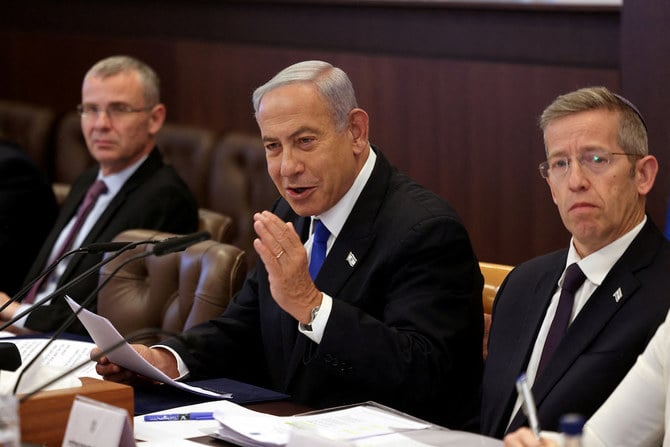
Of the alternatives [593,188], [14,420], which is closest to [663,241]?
[593,188]

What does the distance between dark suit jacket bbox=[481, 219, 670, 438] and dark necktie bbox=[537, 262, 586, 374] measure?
0.06 metres

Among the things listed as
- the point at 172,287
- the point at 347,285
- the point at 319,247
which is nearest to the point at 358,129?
the point at 319,247

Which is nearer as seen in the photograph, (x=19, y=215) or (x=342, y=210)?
(x=342, y=210)

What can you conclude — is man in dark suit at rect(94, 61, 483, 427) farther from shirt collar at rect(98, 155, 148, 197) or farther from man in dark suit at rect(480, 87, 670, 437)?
shirt collar at rect(98, 155, 148, 197)

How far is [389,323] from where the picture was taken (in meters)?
3.12

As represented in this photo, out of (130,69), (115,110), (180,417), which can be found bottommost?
(180,417)

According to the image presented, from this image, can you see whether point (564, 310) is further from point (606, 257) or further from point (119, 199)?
point (119, 199)

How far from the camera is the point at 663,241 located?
2.77 meters

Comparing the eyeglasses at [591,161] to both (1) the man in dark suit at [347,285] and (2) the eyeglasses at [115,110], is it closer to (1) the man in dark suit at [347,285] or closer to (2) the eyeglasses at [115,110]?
(1) the man in dark suit at [347,285]

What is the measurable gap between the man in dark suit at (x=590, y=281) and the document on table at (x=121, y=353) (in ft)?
2.40

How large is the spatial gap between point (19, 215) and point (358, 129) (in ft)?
7.51

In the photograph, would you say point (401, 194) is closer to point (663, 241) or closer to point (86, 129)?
point (663, 241)

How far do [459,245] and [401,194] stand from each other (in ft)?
0.81

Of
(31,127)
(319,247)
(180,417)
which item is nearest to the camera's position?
(180,417)
